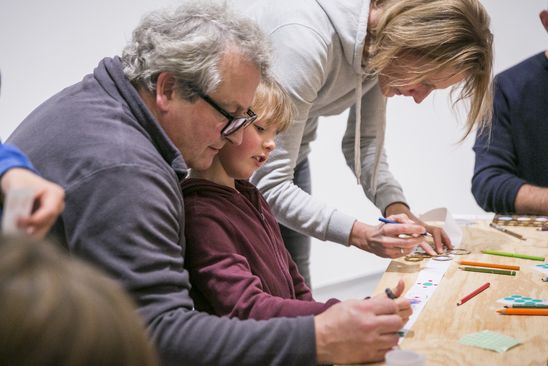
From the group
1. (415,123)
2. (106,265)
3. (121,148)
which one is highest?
(121,148)

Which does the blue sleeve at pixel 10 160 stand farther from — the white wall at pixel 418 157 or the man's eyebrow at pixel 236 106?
the white wall at pixel 418 157

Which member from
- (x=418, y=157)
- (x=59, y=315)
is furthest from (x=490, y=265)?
(x=418, y=157)

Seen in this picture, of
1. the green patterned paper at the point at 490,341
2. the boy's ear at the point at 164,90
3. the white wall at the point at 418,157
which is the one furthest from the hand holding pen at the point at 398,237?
the white wall at the point at 418,157

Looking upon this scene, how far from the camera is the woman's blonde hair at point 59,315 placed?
1.73ft

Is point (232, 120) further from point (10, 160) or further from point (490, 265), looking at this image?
point (490, 265)

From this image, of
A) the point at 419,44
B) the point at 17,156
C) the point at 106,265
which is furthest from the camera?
the point at 419,44

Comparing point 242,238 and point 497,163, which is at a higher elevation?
point 242,238

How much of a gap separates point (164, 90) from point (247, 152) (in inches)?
12.1

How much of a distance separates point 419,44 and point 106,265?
1064mm

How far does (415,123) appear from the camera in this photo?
154 inches

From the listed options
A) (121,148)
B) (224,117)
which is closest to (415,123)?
(224,117)

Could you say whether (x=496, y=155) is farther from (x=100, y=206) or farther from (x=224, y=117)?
(x=100, y=206)

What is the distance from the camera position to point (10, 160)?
0.88m

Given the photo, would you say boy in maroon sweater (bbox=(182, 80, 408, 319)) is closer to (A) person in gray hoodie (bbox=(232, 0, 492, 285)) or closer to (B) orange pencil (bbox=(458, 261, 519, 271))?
(A) person in gray hoodie (bbox=(232, 0, 492, 285))
